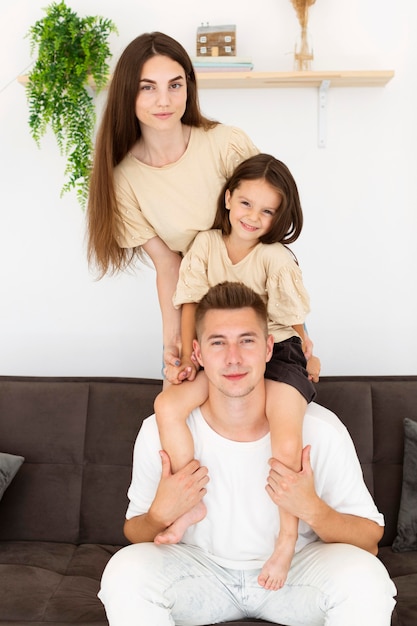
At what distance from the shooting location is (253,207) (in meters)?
2.06

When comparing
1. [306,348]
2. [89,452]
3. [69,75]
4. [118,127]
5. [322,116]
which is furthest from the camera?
[322,116]

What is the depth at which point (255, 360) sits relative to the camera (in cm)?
203

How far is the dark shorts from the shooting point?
2.08 meters

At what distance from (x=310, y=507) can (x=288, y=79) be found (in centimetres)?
172

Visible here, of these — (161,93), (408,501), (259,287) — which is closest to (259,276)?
(259,287)

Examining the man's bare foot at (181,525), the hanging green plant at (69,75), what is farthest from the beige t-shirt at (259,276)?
the hanging green plant at (69,75)

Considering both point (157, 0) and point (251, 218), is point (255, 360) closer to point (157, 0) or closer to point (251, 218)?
point (251, 218)

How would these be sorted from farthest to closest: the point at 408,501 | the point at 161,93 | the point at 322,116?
1. the point at 322,116
2. the point at 408,501
3. the point at 161,93

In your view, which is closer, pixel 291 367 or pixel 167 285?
pixel 291 367

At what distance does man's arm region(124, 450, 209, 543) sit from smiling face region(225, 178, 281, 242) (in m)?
0.63

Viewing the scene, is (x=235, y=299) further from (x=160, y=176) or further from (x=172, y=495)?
(x=172, y=495)

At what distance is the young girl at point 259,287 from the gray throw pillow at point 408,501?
606 mm

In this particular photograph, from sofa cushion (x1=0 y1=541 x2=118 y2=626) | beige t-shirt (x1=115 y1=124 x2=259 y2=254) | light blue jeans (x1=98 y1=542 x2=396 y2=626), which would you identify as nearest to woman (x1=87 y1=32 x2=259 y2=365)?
beige t-shirt (x1=115 y1=124 x2=259 y2=254)

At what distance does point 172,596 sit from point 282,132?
75.1 inches
